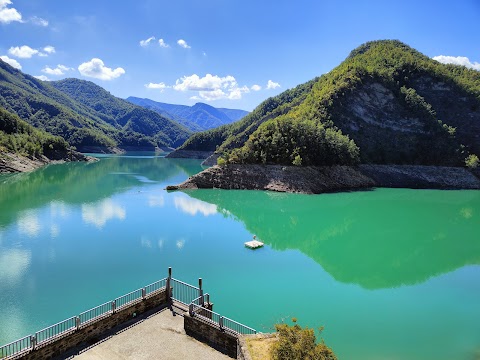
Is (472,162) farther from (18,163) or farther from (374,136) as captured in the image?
(18,163)

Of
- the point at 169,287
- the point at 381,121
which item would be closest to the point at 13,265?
the point at 169,287

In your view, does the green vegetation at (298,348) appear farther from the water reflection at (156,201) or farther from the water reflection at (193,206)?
the water reflection at (156,201)

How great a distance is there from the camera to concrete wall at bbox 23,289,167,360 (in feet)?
43.0

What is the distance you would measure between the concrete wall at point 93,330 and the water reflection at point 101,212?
88.2 feet

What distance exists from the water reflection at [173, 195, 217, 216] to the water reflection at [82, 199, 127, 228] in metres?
8.83

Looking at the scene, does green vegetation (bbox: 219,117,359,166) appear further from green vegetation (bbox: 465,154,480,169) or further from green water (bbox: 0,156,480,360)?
green vegetation (bbox: 465,154,480,169)

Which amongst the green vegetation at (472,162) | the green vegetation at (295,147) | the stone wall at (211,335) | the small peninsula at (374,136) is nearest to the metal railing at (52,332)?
the stone wall at (211,335)

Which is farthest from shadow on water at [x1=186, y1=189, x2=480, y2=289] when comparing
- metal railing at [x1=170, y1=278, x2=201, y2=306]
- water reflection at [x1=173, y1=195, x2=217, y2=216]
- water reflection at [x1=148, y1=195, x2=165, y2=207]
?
metal railing at [x1=170, y1=278, x2=201, y2=306]

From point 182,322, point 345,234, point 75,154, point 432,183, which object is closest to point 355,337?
point 182,322

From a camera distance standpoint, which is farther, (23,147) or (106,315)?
(23,147)

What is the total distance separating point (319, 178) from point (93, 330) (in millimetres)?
65042

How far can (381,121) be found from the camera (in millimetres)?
96188

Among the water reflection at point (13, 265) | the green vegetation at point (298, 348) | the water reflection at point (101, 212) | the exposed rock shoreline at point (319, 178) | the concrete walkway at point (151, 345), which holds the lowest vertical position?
the water reflection at point (13, 265)

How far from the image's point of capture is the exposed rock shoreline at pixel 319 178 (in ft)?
242
